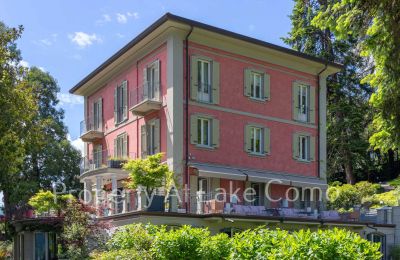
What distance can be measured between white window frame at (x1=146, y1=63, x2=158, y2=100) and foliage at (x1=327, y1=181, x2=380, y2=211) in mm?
13032

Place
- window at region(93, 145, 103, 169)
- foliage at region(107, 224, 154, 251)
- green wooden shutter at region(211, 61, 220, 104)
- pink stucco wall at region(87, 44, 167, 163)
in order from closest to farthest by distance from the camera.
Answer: foliage at region(107, 224, 154, 251) → pink stucco wall at region(87, 44, 167, 163) → green wooden shutter at region(211, 61, 220, 104) → window at region(93, 145, 103, 169)

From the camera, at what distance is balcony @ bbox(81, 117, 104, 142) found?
3403 centimetres

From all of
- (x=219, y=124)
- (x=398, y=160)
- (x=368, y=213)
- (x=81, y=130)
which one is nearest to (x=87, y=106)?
(x=81, y=130)

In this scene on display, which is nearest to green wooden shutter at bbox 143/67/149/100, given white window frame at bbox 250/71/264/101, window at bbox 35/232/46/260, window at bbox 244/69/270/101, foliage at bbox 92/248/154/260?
window at bbox 244/69/270/101

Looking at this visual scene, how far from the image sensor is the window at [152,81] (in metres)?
27.6

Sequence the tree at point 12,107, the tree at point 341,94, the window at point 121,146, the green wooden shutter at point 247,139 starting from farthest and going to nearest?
the tree at point 341,94, the window at point 121,146, the green wooden shutter at point 247,139, the tree at point 12,107

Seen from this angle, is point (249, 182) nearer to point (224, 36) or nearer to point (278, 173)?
point (278, 173)

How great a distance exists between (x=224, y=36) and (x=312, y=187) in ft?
31.5

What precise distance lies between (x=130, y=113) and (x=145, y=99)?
2.63 m

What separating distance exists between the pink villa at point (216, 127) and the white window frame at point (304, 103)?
57 mm

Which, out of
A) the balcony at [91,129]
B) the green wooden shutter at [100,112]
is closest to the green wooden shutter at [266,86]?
the balcony at [91,129]

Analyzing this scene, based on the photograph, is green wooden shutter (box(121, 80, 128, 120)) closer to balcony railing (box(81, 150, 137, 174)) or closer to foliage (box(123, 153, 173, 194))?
balcony railing (box(81, 150, 137, 174))

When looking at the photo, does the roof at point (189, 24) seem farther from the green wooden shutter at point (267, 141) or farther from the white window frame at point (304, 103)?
the green wooden shutter at point (267, 141)

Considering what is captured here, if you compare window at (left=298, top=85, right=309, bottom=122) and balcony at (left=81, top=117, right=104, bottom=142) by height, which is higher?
window at (left=298, top=85, right=309, bottom=122)
